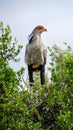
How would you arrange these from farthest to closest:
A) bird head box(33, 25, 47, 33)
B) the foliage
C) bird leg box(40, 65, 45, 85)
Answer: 1. bird head box(33, 25, 47, 33)
2. bird leg box(40, 65, 45, 85)
3. the foliage

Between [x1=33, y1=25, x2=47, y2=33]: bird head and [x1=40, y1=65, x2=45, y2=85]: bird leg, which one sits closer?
[x1=40, y1=65, x2=45, y2=85]: bird leg

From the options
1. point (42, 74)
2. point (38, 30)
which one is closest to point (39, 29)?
point (38, 30)

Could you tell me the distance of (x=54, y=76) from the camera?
45.5ft

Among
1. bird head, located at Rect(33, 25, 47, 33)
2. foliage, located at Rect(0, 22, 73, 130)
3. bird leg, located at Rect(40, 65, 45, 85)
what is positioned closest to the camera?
foliage, located at Rect(0, 22, 73, 130)

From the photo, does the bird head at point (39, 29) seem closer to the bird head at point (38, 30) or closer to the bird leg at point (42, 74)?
the bird head at point (38, 30)

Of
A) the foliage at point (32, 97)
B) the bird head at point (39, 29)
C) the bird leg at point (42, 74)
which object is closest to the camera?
the foliage at point (32, 97)

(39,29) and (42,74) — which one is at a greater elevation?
(39,29)

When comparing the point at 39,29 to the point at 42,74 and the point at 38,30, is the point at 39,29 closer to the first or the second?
the point at 38,30

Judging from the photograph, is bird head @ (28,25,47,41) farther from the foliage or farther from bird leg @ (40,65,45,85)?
the foliage

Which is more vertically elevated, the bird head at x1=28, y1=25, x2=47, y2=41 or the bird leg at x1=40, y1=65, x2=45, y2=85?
the bird head at x1=28, y1=25, x2=47, y2=41

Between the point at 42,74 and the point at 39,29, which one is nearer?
the point at 42,74

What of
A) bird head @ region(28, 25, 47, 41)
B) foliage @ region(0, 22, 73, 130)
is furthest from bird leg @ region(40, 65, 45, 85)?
foliage @ region(0, 22, 73, 130)

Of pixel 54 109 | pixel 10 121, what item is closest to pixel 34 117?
pixel 54 109

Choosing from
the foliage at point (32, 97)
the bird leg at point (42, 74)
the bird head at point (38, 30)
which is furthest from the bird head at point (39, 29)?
the foliage at point (32, 97)
